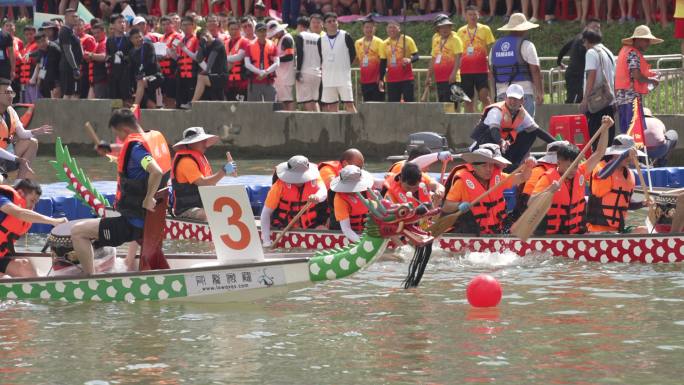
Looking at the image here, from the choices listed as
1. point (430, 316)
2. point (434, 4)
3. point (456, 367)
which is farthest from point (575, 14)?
point (456, 367)

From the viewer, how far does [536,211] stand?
15672mm

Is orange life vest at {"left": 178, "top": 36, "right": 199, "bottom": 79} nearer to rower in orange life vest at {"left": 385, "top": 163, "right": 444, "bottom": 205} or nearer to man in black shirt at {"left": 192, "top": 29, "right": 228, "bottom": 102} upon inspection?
man in black shirt at {"left": 192, "top": 29, "right": 228, "bottom": 102}

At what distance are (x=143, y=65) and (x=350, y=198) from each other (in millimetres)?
10146

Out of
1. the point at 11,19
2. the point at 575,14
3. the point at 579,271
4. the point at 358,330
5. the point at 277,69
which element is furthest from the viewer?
the point at 11,19

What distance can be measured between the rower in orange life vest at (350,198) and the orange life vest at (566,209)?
5.75ft

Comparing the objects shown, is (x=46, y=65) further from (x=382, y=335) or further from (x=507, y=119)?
(x=382, y=335)

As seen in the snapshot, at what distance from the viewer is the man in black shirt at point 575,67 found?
72.4 feet

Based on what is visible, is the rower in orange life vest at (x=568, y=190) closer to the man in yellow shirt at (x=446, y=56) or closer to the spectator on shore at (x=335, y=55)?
the man in yellow shirt at (x=446, y=56)

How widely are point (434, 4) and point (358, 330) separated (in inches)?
662

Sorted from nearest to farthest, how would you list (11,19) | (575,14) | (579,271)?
(579,271) → (575,14) → (11,19)

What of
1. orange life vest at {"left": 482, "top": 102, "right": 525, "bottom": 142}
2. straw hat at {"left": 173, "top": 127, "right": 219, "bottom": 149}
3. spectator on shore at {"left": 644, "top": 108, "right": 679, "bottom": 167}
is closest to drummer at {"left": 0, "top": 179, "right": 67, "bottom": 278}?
straw hat at {"left": 173, "top": 127, "right": 219, "bottom": 149}

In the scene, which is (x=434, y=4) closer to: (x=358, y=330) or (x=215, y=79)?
(x=215, y=79)

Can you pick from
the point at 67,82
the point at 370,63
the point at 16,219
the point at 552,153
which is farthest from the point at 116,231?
the point at 67,82

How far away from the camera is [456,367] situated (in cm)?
1152
